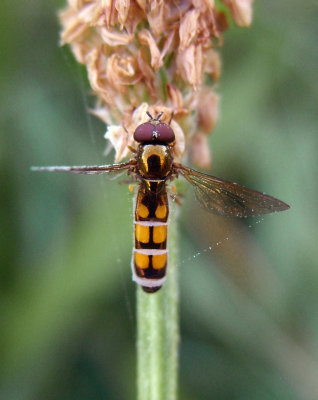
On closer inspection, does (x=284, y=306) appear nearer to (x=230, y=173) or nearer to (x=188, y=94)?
(x=230, y=173)

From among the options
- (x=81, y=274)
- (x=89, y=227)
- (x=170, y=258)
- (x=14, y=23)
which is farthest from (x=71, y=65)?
(x=170, y=258)

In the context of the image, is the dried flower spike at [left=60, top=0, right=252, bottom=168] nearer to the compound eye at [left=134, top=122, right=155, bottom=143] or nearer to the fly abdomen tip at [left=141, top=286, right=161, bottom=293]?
the compound eye at [left=134, top=122, right=155, bottom=143]

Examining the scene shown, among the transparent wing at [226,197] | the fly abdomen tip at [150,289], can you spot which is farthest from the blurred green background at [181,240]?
the fly abdomen tip at [150,289]

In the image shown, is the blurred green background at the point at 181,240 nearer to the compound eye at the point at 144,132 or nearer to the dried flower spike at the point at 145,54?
the compound eye at the point at 144,132

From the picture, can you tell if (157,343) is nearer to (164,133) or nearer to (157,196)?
(157,196)

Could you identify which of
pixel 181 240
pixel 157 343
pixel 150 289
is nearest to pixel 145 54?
pixel 150 289

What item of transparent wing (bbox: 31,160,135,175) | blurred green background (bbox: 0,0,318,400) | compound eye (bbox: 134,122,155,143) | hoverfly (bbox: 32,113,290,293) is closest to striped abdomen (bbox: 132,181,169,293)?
hoverfly (bbox: 32,113,290,293)
